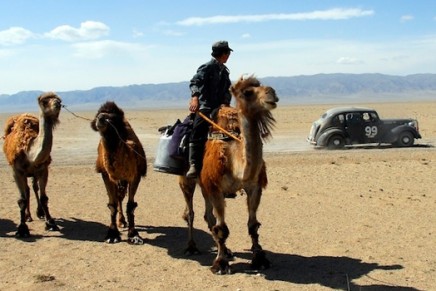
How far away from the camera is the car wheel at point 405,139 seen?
73.2 ft

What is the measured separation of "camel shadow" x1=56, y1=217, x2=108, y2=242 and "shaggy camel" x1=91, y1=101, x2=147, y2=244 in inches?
20.4

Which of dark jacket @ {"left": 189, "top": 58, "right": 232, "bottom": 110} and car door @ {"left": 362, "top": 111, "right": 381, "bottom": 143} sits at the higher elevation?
dark jacket @ {"left": 189, "top": 58, "right": 232, "bottom": 110}

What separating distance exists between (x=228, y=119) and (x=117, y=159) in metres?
2.22

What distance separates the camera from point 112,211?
854 cm

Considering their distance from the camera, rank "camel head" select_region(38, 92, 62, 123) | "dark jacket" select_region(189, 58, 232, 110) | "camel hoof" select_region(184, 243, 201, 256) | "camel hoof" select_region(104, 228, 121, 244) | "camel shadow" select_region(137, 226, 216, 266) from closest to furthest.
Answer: "dark jacket" select_region(189, 58, 232, 110), "camel shadow" select_region(137, 226, 216, 266), "camel hoof" select_region(184, 243, 201, 256), "camel hoof" select_region(104, 228, 121, 244), "camel head" select_region(38, 92, 62, 123)

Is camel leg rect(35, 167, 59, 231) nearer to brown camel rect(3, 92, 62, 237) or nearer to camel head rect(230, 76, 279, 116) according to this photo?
brown camel rect(3, 92, 62, 237)

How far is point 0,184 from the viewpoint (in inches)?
544

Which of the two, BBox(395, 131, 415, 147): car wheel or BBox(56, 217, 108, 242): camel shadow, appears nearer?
BBox(56, 217, 108, 242): camel shadow

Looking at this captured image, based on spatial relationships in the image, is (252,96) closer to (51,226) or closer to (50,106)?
(50,106)

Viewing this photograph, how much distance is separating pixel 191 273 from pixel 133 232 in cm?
188

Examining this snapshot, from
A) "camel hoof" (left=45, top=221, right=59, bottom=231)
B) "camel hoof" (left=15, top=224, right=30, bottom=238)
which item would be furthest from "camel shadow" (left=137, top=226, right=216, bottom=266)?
"camel hoof" (left=15, top=224, right=30, bottom=238)

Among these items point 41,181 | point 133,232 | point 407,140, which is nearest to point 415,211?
point 133,232

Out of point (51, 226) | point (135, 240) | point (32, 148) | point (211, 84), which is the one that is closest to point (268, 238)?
point (135, 240)

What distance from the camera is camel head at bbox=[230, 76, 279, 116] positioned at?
5922 mm
